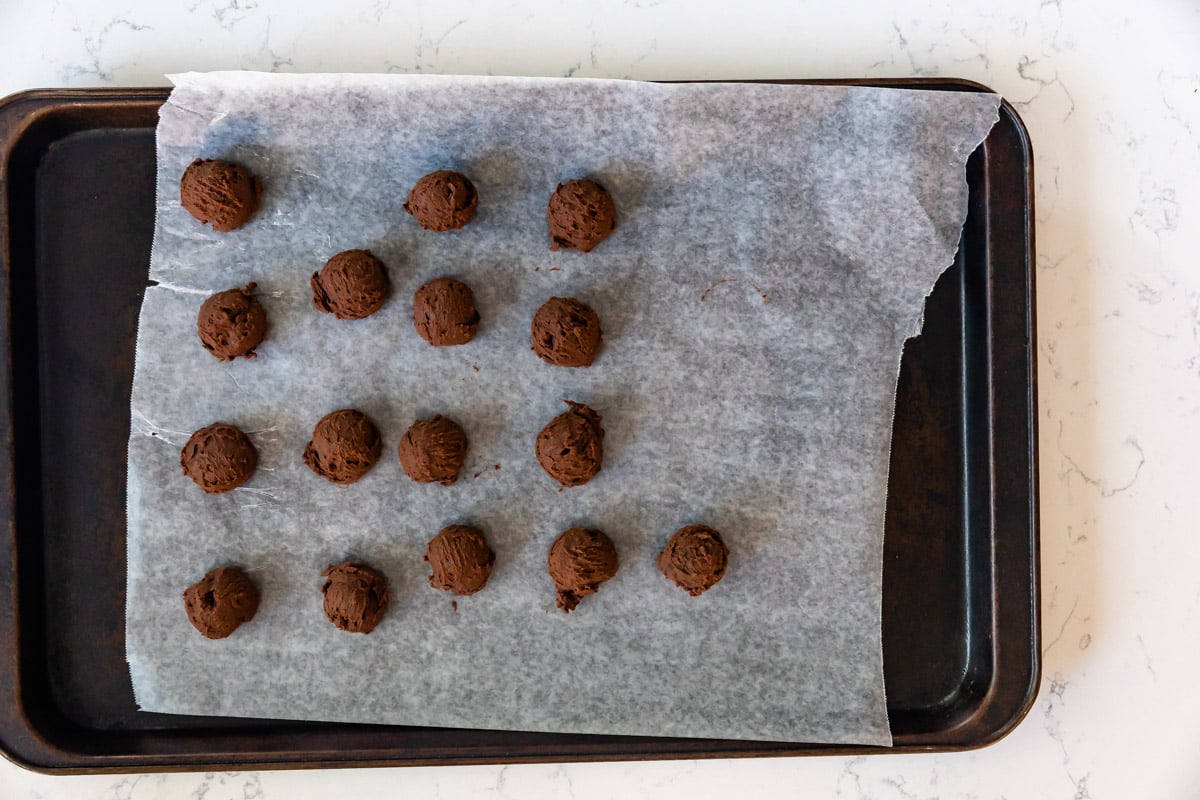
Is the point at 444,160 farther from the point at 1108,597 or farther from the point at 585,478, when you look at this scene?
the point at 1108,597

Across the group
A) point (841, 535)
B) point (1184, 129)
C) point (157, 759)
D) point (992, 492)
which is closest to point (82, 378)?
point (157, 759)

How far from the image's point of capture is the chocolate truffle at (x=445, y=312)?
6.09ft

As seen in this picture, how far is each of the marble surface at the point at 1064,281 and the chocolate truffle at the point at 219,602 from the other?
43cm

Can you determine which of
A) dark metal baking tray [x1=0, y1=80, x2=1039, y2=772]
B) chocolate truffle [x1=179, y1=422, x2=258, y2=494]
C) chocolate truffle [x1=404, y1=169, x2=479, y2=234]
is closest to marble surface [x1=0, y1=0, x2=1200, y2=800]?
dark metal baking tray [x1=0, y1=80, x2=1039, y2=772]

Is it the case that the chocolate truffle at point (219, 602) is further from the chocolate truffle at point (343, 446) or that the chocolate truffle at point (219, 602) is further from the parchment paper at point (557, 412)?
the chocolate truffle at point (343, 446)

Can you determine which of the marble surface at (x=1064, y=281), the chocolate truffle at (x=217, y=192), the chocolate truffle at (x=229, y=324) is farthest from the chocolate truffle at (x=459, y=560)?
the chocolate truffle at (x=217, y=192)

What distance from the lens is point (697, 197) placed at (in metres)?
1.92

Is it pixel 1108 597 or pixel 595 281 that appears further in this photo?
pixel 1108 597

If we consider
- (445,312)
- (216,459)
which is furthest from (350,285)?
(216,459)

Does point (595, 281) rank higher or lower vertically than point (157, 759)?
higher

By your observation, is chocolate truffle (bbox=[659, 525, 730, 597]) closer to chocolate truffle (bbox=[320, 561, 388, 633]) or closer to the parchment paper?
the parchment paper

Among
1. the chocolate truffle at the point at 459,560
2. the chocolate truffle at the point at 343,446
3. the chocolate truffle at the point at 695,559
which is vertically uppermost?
the chocolate truffle at the point at 343,446

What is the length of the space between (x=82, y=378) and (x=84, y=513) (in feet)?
1.02

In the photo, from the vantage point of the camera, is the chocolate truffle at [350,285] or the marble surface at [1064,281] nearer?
the chocolate truffle at [350,285]
